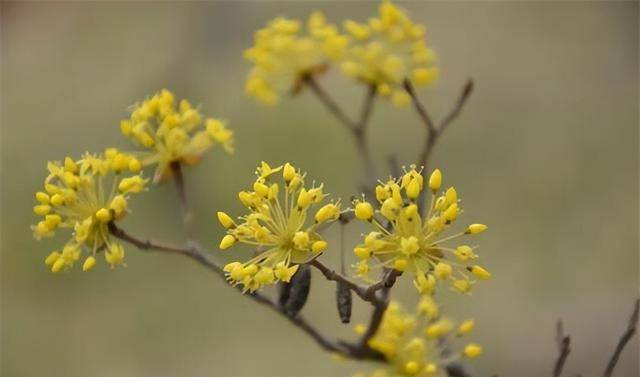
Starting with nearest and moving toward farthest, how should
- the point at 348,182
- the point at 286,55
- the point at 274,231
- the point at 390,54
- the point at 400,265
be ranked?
1. the point at 400,265
2. the point at 274,231
3. the point at 390,54
4. the point at 286,55
5. the point at 348,182

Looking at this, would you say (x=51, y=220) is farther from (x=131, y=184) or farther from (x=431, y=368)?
(x=431, y=368)

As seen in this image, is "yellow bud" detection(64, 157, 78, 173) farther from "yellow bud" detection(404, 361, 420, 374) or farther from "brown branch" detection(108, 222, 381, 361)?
"yellow bud" detection(404, 361, 420, 374)

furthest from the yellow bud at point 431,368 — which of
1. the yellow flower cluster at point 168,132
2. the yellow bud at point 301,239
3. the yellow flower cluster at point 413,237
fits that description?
the yellow flower cluster at point 168,132

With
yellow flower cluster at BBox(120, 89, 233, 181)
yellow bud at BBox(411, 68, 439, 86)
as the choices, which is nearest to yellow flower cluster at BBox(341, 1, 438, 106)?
yellow bud at BBox(411, 68, 439, 86)

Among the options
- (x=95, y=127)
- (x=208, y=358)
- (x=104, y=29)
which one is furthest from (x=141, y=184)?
(x=104, y=29)

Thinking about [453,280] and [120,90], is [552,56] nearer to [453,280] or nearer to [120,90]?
[120,90]

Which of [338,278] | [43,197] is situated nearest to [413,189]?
[338,278]
